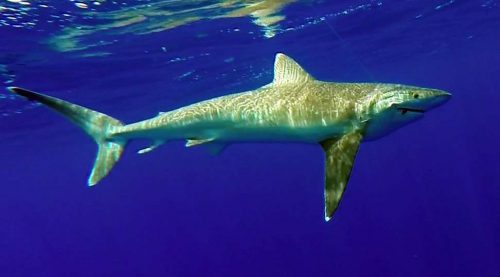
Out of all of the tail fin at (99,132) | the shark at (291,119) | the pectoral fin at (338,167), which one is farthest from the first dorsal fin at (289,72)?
the tail fin at (99,132)

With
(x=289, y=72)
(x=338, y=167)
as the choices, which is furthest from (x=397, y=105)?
(x=289, y=72)

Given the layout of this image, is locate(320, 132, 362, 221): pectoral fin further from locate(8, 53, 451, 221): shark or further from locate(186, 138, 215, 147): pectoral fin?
locate(186, 138, 215, 147): pectoral fin

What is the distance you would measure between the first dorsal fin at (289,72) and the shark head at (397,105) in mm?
1443

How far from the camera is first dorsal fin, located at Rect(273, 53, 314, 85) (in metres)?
6.89

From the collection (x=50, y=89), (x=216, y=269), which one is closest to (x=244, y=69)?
(x=50, y=89)

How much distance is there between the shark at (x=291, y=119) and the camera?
17.3 ft

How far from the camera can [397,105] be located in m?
5.33

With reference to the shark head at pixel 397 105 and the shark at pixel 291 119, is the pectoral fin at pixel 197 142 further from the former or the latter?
the shark head at pixel 397 105

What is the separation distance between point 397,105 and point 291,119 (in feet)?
4.68

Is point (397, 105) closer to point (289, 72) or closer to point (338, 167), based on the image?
point (338, 167)

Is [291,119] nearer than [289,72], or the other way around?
[291,119]

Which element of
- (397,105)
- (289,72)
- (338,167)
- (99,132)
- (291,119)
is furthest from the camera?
(99,132)

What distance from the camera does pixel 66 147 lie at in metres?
47.7

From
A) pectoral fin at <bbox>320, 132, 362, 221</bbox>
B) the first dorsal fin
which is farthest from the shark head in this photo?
the first dorsal fin
